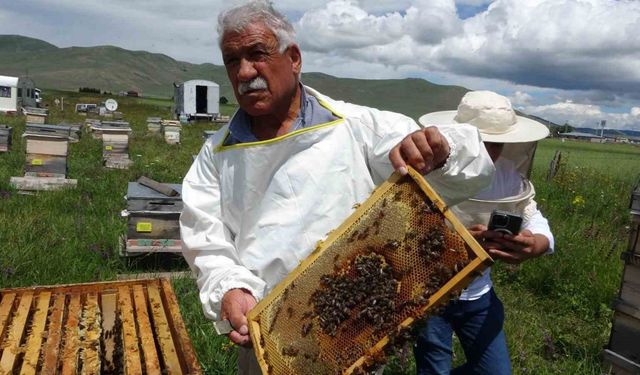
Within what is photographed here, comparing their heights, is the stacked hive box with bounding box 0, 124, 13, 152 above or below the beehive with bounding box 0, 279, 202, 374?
below

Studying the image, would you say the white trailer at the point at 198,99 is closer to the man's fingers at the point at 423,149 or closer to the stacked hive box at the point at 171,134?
the stacked hive box at the point at 171,134

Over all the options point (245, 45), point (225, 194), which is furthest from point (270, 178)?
point (245, 45)

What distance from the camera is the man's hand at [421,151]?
5.67 ft

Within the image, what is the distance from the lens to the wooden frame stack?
5.47 meters

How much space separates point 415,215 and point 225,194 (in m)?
0.91

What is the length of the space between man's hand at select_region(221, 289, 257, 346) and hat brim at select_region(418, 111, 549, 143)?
1.30 meters

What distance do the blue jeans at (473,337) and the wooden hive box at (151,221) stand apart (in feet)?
11.3

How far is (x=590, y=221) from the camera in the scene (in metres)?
7.72

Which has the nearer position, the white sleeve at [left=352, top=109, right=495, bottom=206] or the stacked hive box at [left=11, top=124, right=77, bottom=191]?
the white sleeve at [left=352, top=109, right=495, bottom=206]

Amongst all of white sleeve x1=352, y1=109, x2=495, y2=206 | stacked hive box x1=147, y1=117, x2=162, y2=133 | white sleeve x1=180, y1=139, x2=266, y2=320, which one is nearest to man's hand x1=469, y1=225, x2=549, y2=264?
white sleeve x1=352, y1=109, x2=495, y2=206

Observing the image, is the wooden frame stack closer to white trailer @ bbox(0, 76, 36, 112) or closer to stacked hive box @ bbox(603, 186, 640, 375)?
stacked hive box @ bbox(603, 186, 640, 375)

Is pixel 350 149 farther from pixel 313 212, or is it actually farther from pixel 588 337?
pixel 588 337

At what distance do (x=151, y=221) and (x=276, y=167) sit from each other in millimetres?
3806

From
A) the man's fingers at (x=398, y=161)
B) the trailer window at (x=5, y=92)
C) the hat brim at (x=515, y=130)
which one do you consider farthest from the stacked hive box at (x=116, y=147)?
the trailer window at (x=5, y=92)
